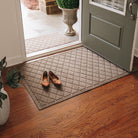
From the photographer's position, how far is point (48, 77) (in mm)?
2980

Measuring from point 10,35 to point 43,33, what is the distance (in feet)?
3.95

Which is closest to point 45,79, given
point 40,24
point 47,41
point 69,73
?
point 69,73

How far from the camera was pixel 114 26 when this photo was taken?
3.07 metres

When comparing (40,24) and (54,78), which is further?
(40,24)

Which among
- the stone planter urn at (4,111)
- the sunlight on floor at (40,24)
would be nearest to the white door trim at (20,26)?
the sunlight on floor at (40,24)

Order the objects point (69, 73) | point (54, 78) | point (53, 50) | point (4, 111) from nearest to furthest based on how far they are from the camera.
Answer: point (4, 111), point (54, 78), point (69, 73), point (53, 50)

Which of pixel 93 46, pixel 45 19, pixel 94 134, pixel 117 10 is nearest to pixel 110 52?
pixel 93 46

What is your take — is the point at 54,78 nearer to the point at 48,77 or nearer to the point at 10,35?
the point at 48,77

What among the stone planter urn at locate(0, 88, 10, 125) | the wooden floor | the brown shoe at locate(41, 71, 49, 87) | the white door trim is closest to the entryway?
the white door trim

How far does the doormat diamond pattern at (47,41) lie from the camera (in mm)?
3752

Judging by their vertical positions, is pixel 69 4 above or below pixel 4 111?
above

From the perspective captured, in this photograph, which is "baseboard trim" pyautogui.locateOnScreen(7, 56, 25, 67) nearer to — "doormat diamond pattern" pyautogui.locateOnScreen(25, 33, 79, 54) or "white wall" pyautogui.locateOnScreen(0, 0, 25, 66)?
"white wall" pyautogui.locateOnScreen(0, 0, 25, 66)

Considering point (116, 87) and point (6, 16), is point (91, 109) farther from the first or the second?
point (6, 16)

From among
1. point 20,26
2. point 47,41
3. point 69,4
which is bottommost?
point 47,41
